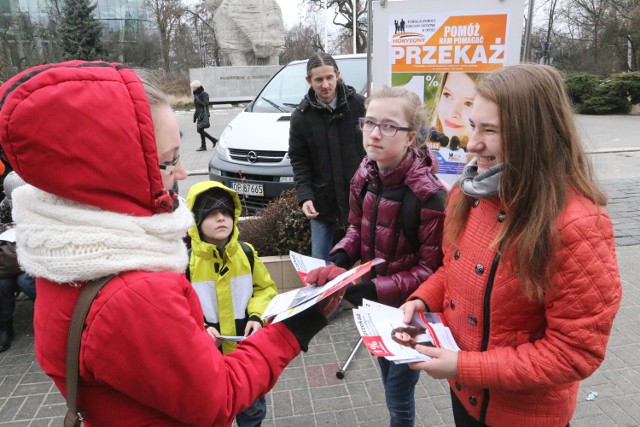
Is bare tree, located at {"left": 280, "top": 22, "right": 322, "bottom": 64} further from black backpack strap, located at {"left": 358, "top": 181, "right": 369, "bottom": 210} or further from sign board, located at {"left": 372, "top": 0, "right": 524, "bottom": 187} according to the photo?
black backpack strap, located at {"left": 358, "top": 181, "right": 369, "bottom": 210}

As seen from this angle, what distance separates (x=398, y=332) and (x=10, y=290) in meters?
3.64

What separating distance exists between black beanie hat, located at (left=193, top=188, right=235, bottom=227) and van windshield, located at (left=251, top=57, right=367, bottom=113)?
368 centimetres

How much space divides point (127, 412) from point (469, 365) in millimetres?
968

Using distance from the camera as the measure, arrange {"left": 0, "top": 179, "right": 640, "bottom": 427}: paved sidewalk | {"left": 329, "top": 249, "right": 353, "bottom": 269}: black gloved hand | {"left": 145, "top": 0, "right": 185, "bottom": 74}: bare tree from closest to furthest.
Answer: {"left": 329, "top": 249, "right": 353, "bottom": 269}: black gloved hand → {"left": 0, "top": 179, "right": 640, "bottom": 427}: paved sidewalk → {"left": 145, "top": 0, "right": 185, "bottom": 74}: bare tree

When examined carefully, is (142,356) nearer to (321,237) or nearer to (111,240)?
(111,240)

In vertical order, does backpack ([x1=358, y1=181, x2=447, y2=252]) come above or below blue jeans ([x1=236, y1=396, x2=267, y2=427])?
above

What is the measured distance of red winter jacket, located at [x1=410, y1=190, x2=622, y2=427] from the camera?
4.19 ft

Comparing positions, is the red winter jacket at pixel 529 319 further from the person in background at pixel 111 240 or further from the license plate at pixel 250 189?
the license plate at pixel 250 189

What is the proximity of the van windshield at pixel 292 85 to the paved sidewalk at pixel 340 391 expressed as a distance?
3.43 meters

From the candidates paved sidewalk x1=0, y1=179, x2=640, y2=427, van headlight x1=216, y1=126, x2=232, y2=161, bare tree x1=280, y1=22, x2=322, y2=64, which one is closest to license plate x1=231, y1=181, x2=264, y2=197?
van headlight x1=216, y1=126, x2=232, y2=161

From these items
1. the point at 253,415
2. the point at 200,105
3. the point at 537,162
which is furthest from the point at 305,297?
the point at 200,105

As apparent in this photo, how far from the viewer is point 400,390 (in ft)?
7.57

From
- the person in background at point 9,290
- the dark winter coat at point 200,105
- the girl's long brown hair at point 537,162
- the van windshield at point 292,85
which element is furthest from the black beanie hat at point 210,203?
the dark winter coat at point 200,105

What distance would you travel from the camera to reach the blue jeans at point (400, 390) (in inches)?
89.4
